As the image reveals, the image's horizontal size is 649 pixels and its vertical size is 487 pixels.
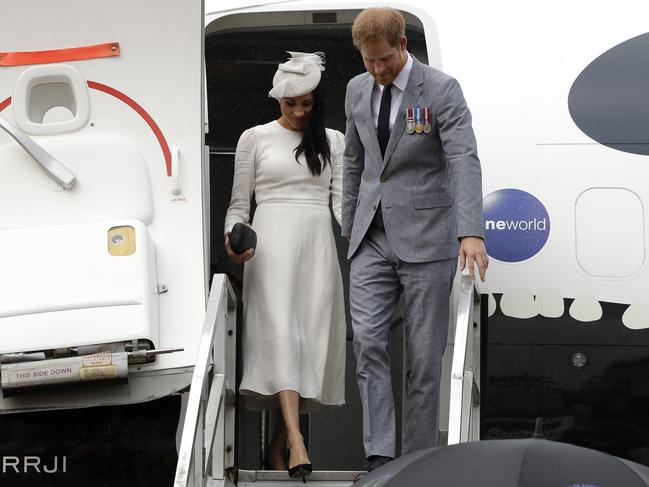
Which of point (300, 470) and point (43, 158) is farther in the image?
point (43, 158)

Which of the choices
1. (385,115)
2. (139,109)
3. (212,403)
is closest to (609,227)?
(385,115)

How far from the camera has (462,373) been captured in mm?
5516

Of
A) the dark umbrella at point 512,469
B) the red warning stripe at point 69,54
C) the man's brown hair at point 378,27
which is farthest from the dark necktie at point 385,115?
the dark umbrella at point 512,469

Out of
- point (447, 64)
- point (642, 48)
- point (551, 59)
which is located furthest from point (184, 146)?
point (642, 48)

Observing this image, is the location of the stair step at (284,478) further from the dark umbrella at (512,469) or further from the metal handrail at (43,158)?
the dark umbrella at (512,469)

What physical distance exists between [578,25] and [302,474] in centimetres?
260

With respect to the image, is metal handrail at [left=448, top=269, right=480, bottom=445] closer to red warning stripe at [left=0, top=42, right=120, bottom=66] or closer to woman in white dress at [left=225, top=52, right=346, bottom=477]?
woman in white dress at [left=225, top=52, right=346, bottom=477]

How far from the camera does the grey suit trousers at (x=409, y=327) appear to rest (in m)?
5.85

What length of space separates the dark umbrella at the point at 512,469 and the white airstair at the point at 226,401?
3.84 ft

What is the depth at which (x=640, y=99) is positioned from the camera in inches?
270

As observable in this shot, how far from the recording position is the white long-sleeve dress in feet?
21.0

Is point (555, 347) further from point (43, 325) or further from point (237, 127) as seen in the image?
point (237, 127)

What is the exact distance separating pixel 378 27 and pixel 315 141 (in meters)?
1.02

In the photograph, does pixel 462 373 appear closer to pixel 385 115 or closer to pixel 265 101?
pixel 385 115
